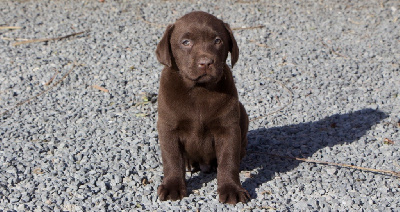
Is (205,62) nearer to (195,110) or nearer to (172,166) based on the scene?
(195,110)

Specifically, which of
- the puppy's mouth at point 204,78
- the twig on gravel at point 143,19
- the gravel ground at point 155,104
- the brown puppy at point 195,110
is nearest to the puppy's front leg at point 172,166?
the brown puppy at point 195,110

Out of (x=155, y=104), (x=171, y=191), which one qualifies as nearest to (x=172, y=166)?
(x=171, y=191)

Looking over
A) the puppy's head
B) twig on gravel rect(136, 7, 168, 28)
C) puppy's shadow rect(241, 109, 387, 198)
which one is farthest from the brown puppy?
twig on gravel rect(136, 7, 168, 28)

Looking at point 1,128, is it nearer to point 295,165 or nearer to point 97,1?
point 295,165

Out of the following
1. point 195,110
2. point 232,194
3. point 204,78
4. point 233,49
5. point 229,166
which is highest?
point 233,49

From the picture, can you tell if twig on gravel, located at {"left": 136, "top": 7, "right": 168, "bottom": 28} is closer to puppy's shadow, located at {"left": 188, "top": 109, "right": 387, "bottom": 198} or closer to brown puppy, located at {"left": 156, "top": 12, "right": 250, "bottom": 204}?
puppy's shadow, located at {"left": 188, "top": 109, "right": 387, "bottom": 198}

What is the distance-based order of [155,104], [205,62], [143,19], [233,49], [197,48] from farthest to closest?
[143,19] < [155,104] < [233,49] < [197,48] < [205,62]
